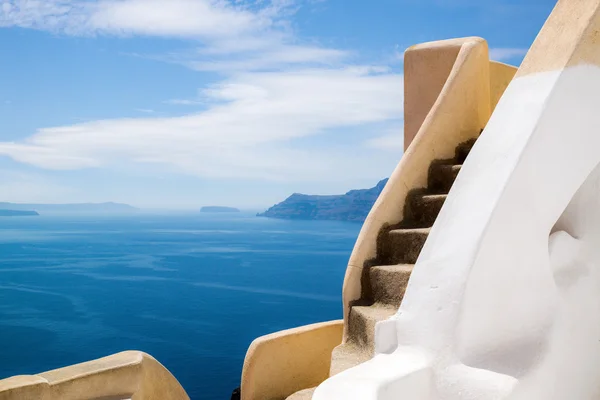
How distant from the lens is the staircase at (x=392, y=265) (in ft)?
11.3

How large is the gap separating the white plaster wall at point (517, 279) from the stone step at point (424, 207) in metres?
1.19

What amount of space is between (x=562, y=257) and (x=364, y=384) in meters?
1.00

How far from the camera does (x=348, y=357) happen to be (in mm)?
3459

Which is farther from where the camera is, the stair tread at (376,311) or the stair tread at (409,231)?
the stair tread at (409,231)

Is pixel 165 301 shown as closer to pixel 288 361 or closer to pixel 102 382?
pixel 288 361

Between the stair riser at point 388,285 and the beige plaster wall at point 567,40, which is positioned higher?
the beige plaster wall at point 567,40

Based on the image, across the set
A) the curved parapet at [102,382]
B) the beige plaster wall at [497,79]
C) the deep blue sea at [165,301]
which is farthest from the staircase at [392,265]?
the deep blue sea at [165,301]

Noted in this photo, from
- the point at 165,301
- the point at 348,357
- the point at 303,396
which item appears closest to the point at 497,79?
the point at 348,357

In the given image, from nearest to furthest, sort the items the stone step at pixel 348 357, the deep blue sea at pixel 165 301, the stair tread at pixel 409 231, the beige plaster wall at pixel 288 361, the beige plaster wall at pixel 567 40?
the beige plaster wall at pixel 567 40 < the stone step at pixel 348 357 < the stair tread at pixel 409 231 < the beige plaster wall at pixel 288 361 < the deep blue sea at pixel 165 301

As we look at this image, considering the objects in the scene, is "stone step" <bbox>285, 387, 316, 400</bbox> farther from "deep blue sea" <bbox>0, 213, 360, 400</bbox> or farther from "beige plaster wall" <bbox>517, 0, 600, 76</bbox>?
"deep blue sea" <bbox>0, 213, 360, 400</bbox>

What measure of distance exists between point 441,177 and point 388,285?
899 mm

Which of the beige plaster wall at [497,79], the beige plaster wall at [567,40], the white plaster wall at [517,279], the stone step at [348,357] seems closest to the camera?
the white plaster wall at [517,279]

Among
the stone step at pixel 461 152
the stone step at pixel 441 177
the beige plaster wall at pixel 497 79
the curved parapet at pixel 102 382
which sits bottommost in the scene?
the curved parapet at pixel 102 382

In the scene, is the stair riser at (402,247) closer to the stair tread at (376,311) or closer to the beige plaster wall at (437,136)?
the beige plaster wall at (437,136)
